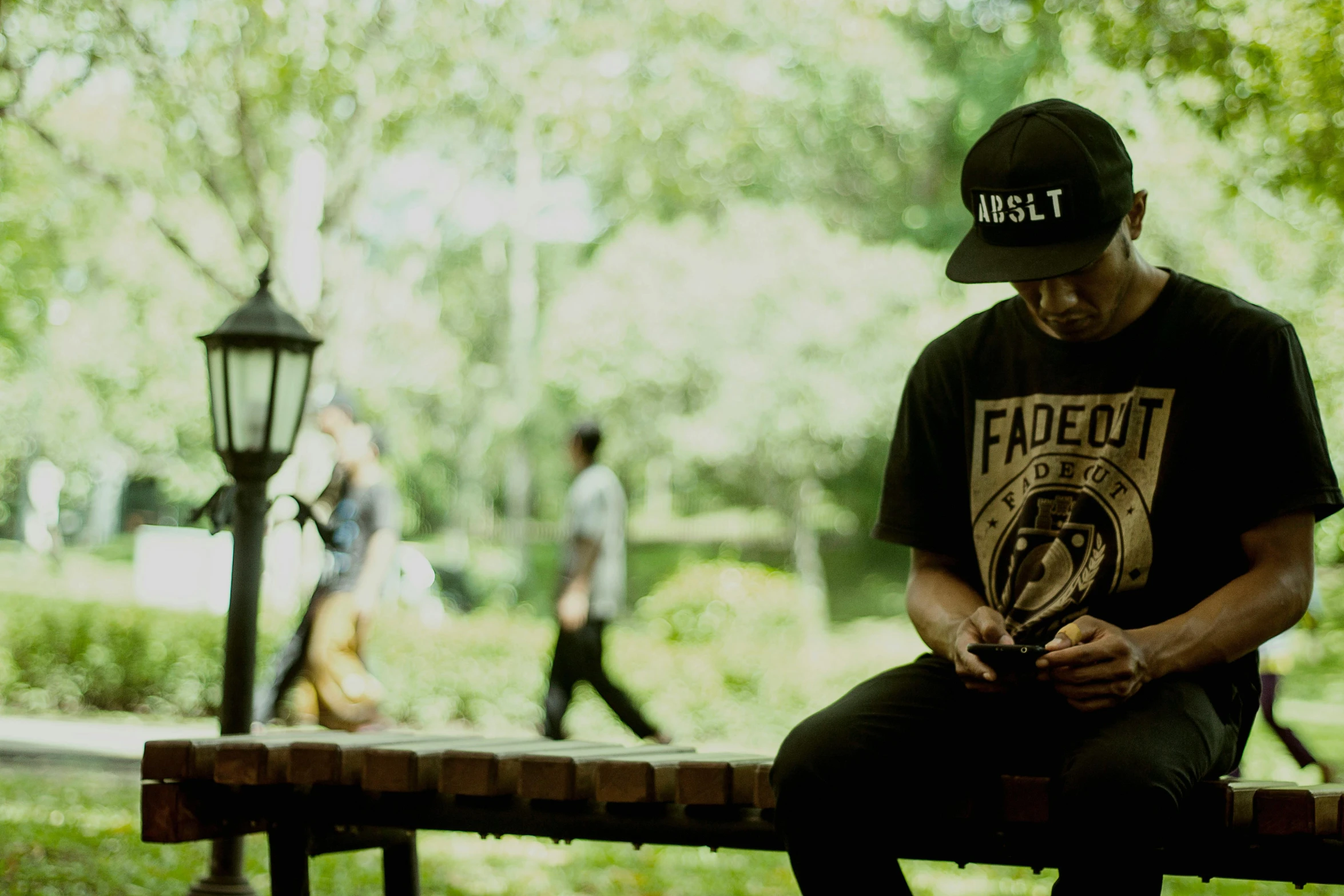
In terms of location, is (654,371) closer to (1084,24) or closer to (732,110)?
(732,110)

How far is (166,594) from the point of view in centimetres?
2498

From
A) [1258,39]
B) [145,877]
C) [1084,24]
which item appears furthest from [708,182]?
[145,877]

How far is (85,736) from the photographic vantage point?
404 inches

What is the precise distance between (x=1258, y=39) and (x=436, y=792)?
494 centimetres

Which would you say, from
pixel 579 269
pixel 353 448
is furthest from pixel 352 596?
pixel 579 269

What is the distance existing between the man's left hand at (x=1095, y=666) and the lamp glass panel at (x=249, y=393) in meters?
2.87

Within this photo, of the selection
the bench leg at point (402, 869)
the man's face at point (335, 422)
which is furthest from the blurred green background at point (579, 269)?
the man's face at point (335, 422)

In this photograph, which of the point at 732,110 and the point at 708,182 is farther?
the point at 708,182

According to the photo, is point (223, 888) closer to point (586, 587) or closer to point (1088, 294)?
point (1088, 294)

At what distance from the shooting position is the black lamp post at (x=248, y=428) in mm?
4496

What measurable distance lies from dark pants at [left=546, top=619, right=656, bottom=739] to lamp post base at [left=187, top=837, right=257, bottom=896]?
3698mm

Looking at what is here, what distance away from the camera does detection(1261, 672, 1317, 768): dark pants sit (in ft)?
24.0

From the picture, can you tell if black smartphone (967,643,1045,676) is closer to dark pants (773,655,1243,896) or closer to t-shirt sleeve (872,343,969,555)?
dark pants (773,655,1243,896)

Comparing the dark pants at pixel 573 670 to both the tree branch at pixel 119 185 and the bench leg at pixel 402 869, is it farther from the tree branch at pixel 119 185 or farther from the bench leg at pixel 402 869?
the tree branch at pixel 119 185
